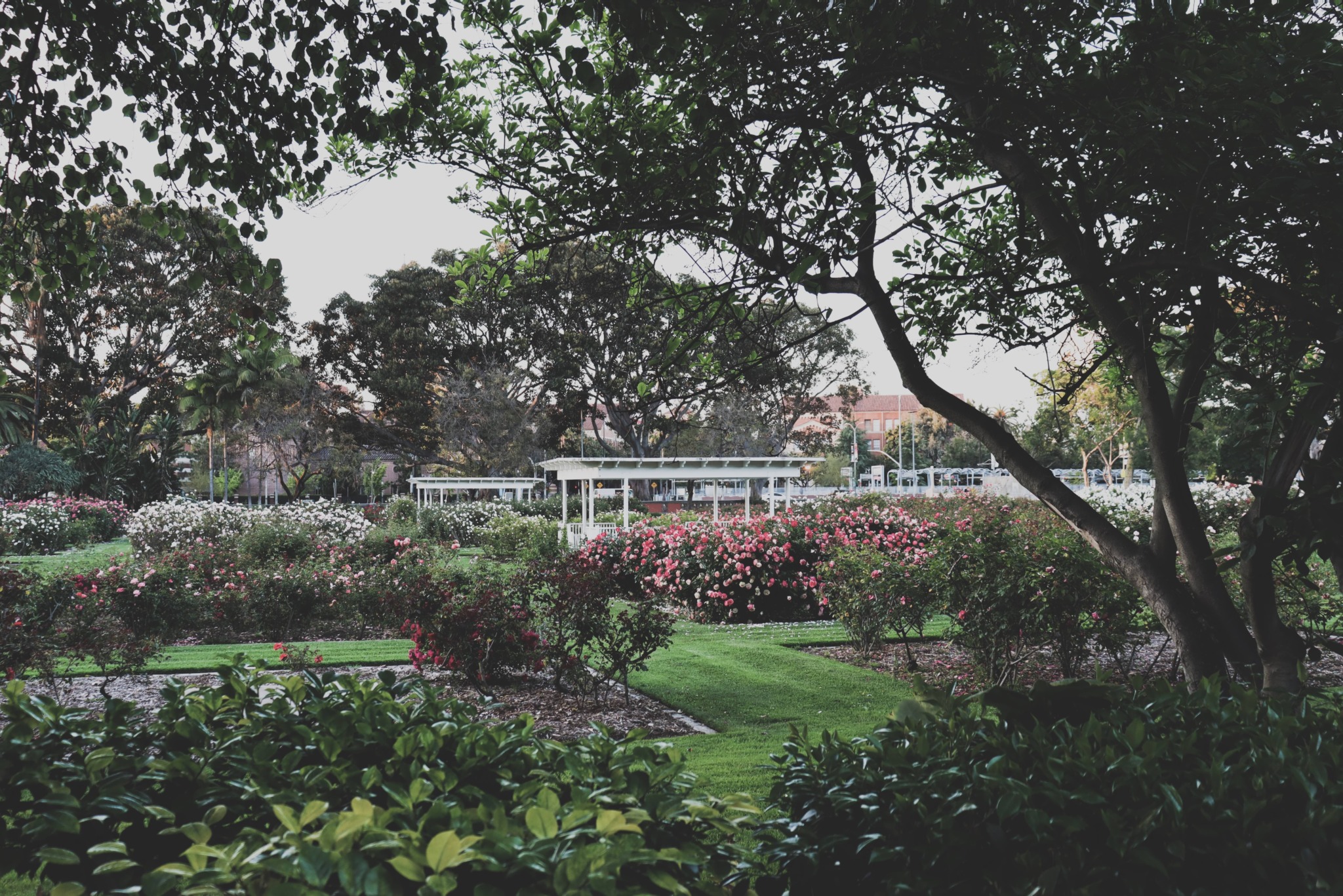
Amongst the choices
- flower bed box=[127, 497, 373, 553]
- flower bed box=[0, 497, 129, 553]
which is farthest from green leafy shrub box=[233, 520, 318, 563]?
flower bed box=[0, 497, 129, 553]

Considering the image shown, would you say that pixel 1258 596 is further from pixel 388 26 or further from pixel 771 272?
pixel 388 26

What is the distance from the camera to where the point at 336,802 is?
72.5 inches

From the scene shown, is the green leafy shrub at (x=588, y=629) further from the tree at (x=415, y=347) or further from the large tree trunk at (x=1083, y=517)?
the tree at (x=415, y=347)

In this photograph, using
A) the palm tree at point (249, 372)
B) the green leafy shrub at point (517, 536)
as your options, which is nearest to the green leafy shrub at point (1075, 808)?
the green leafy shrub at point (517, 536)

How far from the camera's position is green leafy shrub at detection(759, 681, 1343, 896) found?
1.70 metres

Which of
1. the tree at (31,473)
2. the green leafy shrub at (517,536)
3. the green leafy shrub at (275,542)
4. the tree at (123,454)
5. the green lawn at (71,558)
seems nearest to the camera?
the green leafy shrub at (275,542)

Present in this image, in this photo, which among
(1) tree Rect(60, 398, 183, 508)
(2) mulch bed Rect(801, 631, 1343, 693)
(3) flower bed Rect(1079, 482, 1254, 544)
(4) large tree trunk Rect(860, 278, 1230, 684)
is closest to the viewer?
(4) large tree trunk Rect(860, 278, 1230, 684)

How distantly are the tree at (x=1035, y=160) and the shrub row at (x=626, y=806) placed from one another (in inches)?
45.7

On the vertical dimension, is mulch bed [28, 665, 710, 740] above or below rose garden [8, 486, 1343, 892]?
below

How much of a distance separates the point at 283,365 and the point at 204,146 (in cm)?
4046

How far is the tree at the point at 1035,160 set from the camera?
2.90 meters

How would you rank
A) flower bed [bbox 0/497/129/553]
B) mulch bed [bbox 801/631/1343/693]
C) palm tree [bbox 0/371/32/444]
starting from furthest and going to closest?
1. palm tree [bbox 0/371/32/444]
2. flower bed [bbox 0/497/129/553]
3. mulch bed [bbox 801/631/1343/693]

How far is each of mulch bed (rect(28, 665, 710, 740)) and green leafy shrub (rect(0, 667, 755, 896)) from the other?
4154 mm

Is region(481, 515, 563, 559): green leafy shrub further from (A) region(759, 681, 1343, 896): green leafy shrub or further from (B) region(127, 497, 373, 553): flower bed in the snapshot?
(A) region(759, 681, 1343, 896): green leafy shrub
